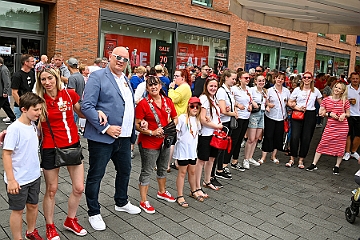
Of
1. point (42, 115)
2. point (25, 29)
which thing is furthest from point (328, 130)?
point (25, 29)

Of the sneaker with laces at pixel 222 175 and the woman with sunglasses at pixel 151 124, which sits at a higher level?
the woman with sunglasses at pixel 151 124

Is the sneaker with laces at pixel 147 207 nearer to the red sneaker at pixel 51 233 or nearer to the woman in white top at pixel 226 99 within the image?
the red sneaker at pixel 51 233

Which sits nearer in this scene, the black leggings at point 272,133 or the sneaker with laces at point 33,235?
the sneaker with laces at point 33,235

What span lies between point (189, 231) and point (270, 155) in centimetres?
472

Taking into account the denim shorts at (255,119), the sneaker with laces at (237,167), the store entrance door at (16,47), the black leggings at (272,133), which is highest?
the store entrance door at (16,47)

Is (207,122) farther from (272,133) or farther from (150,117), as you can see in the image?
(272,133)

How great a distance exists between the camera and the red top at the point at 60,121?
3490 millimetres

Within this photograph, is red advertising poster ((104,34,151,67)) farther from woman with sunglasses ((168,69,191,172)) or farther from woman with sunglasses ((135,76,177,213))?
woman with sunglasses ((135,76,177,213))

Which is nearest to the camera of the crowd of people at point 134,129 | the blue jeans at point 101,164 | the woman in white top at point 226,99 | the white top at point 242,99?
the crowd of people at point 134,129

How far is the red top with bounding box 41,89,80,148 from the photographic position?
11.5ft

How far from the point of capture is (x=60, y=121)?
3.54m

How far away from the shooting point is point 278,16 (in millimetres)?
11141

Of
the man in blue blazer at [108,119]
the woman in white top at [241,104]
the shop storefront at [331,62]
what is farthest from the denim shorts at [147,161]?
the shop storefront at [331,62]

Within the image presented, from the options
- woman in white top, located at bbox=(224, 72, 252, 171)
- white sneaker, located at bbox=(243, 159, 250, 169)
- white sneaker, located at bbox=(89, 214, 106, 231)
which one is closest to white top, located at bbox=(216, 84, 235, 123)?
woman in white top, located at bbox=(224, 72, 252, 171)
